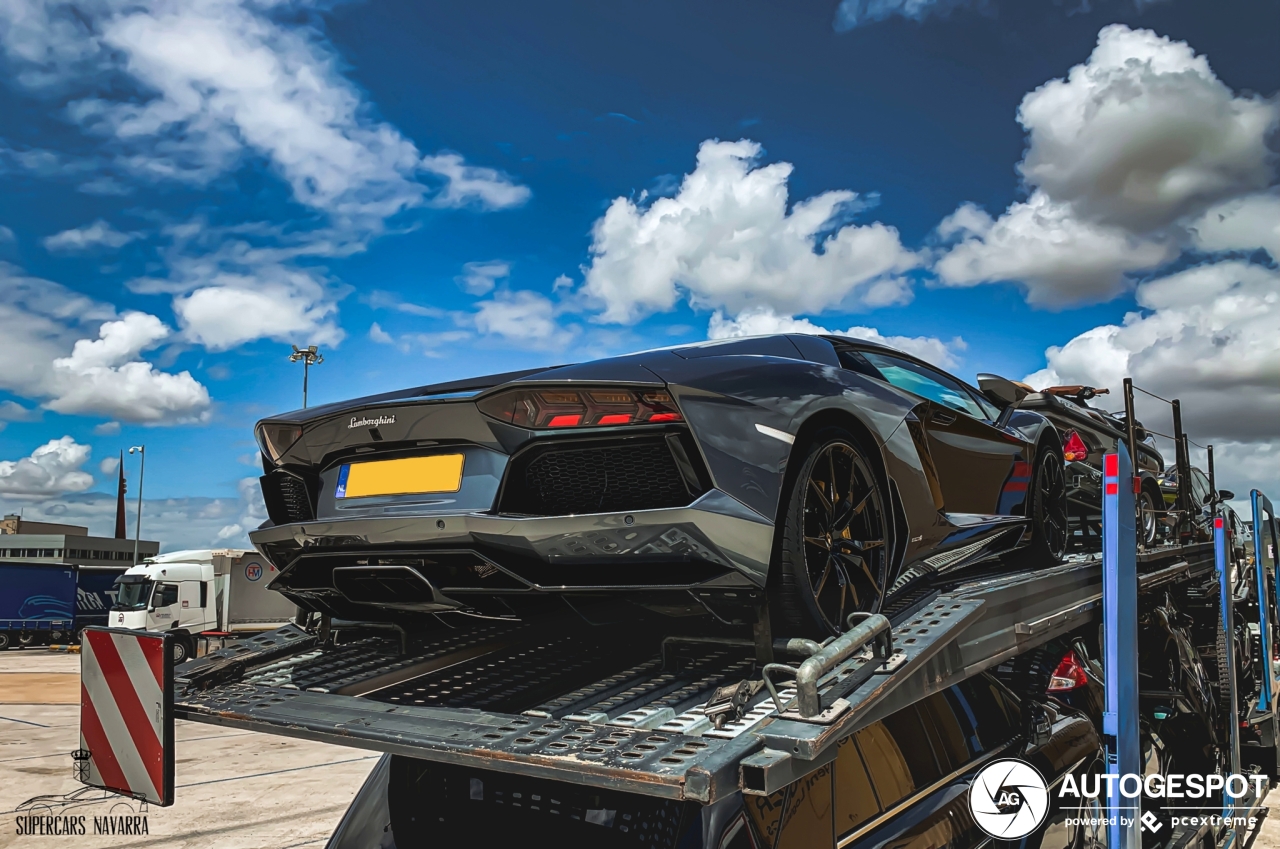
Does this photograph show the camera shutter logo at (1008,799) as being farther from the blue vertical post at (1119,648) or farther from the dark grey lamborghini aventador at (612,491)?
the dark grey lamborghini aventador at (612,491)

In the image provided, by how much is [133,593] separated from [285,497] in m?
21.8

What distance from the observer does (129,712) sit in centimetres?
258

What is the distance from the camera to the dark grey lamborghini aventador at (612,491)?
2.26m

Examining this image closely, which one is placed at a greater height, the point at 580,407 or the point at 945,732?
the point at 580,407

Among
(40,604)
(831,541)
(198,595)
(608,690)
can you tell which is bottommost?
(40,604)

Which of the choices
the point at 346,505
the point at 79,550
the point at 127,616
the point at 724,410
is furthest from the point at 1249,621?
the point at 79,550

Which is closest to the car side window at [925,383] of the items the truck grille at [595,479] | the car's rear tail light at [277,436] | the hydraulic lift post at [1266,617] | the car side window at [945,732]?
the car side window at [945,732]

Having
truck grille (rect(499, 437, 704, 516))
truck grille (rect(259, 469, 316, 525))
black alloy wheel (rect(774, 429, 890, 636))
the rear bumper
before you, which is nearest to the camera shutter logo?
black alloy wheel (rect(774, 429, 890, 636))

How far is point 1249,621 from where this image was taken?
647cm

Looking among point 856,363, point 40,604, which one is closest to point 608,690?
point 856,363

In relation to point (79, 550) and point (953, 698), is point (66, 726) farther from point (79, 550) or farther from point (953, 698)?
point (79, 550)

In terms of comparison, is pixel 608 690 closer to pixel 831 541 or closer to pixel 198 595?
pixel 831 541

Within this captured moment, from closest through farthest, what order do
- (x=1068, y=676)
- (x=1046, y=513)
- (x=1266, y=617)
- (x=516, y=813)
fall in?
(x=516, y=813), (x=1068, y=676), (x=1046, y=513), (x=1266, y=617)

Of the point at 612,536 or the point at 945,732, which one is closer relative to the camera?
the point at 612,536
